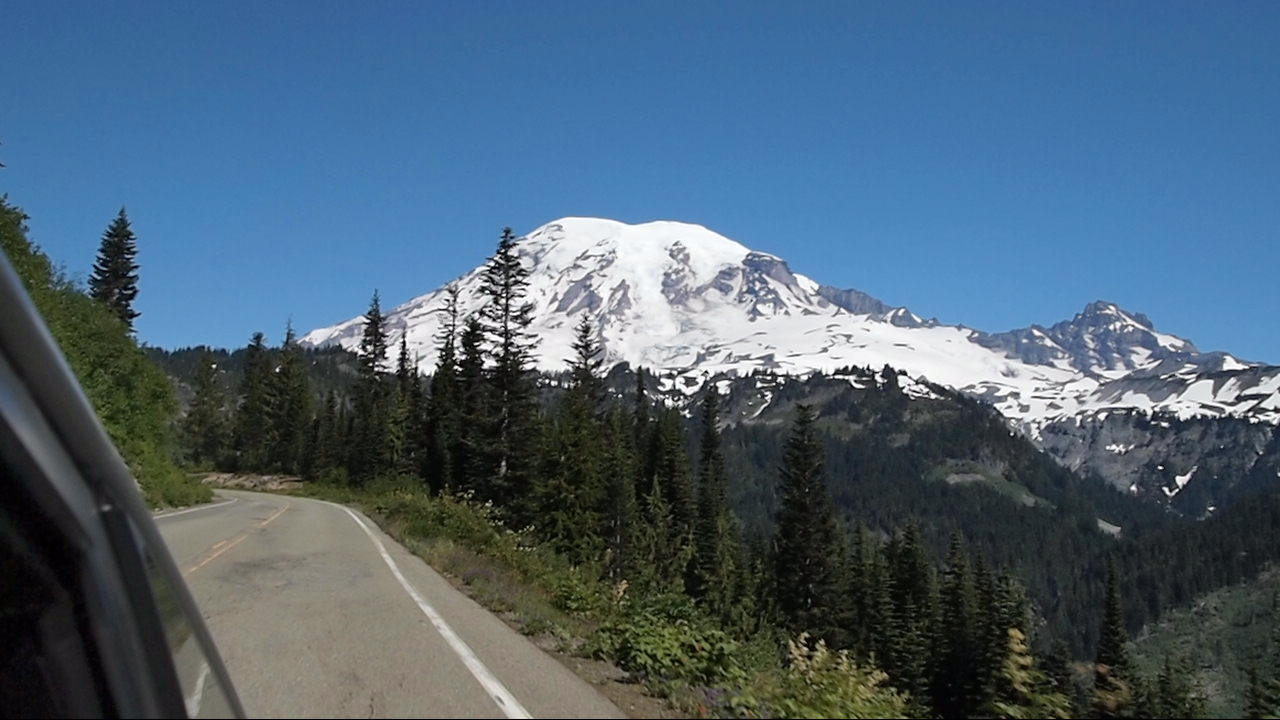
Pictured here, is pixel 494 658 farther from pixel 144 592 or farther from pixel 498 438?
pixel 498 438

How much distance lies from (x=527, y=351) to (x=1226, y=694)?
133 metres

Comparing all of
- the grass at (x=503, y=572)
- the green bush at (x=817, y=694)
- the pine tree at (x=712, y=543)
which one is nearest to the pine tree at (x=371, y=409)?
the pine tree at (x=712, y=543)

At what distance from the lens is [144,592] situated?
8.83 ft

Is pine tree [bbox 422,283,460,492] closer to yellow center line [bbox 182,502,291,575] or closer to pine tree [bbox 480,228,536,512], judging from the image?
pine tree [bbox 480,228,536,512]

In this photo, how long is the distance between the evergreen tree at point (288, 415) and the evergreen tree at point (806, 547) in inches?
1882

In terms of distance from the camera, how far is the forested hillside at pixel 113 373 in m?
25.4

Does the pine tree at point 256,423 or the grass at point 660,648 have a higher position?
the pine tree at point 256,423

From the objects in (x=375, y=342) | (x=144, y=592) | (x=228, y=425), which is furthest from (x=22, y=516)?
(x=228, y=425)

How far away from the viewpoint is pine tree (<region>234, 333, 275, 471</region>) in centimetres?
9581

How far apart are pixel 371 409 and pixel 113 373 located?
50.5 m

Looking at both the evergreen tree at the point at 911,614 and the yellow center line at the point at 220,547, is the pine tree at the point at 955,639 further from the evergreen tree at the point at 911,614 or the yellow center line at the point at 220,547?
the yellow center line at the point at 220,547

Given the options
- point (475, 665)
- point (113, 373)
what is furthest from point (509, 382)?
point (475, 665)

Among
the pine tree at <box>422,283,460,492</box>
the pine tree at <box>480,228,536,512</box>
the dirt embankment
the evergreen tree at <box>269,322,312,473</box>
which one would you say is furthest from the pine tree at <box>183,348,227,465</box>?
the pine tree at <box>480,228,536,512</box>

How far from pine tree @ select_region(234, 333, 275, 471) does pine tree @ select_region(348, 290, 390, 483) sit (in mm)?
12542
